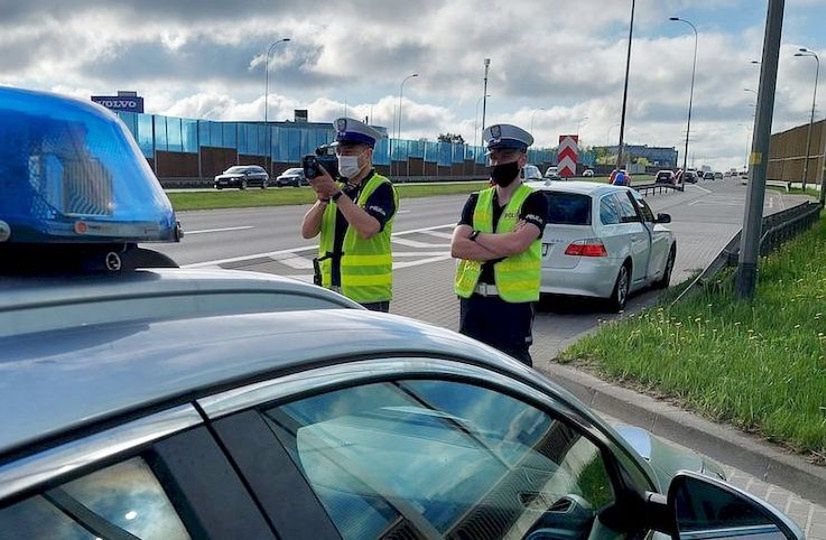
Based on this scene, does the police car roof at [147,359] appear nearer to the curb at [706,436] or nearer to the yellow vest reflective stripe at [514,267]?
the yellow vest reflective stripe at [514,267]

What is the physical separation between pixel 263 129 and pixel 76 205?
198 feet

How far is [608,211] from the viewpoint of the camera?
8.93 meters

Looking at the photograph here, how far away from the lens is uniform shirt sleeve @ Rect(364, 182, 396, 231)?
412 cm

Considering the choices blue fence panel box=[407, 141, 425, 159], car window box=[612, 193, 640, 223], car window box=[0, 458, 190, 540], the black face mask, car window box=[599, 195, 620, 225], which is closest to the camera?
car window box=[0, 458, 190, 540]

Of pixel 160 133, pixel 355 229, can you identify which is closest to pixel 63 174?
pixel 355 229

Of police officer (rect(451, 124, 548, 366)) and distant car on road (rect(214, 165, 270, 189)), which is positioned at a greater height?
police officer (rect(451, 124, 548, 366))

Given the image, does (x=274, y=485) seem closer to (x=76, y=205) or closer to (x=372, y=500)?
(x=372, y=500)

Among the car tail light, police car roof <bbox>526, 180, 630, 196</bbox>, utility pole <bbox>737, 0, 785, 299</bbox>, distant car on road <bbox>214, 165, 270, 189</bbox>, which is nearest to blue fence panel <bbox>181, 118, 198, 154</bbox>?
distant car on road <bbox>214, 165, 270, 189</bbox>

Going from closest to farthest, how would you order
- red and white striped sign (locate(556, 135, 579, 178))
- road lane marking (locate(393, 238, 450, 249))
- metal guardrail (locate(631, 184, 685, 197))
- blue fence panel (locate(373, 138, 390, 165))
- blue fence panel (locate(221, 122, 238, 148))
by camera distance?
road lane marking (locate(393, 238, 450, 249)) < red and white striped sign (locate(556, 135, 579, 178)) < metal guardrail (locate(631, 184, 685, 197)) < blue fence panel (locate(221, 122, 238, 148)) < blue fence panel (locate(373, 138, 390, 165))

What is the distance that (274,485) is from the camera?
1015mm

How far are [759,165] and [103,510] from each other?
8.39 m

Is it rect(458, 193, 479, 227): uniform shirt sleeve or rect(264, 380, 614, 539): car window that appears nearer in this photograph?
rect(264, 380, 614, 539): car window

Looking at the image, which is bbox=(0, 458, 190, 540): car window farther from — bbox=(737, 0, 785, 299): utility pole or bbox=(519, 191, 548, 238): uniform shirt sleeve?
bbox=(737, 0, 785, 299): utility pole

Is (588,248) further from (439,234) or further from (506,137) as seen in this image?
(439,234)
